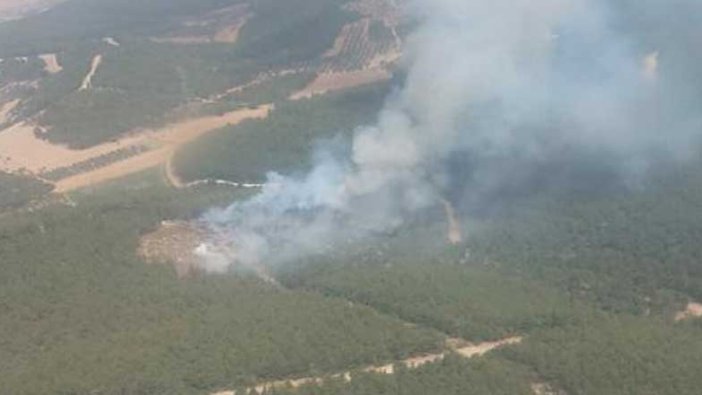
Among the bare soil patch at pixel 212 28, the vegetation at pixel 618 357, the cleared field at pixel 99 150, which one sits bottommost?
the vegetation at pixel 618 357

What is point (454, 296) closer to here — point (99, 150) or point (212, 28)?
point (99, 150)

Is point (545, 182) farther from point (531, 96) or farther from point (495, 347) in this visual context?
point (495, 347)

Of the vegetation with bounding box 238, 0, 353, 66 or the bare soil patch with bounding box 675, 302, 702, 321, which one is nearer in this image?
the bare soil patch with bounding box 675, 302, 702, 321

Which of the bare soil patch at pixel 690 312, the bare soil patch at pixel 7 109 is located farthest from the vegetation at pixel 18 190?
the bare soil patch at pixel 690 312

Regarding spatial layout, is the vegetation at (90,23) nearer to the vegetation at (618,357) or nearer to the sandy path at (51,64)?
the sandy path at (51,64)

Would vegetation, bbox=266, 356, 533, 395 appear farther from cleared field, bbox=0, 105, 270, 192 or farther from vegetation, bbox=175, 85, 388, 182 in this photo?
cleared field, bbox=0, 105, 270, 192

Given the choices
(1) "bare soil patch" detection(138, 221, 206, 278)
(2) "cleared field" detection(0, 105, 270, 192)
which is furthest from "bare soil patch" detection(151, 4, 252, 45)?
(1) "bare soil patch" detection(138, 221, 206, 278)

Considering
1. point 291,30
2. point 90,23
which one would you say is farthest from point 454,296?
point 90,23

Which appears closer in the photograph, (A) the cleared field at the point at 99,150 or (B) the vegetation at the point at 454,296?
(B) the vegetation at the point at 454,296
